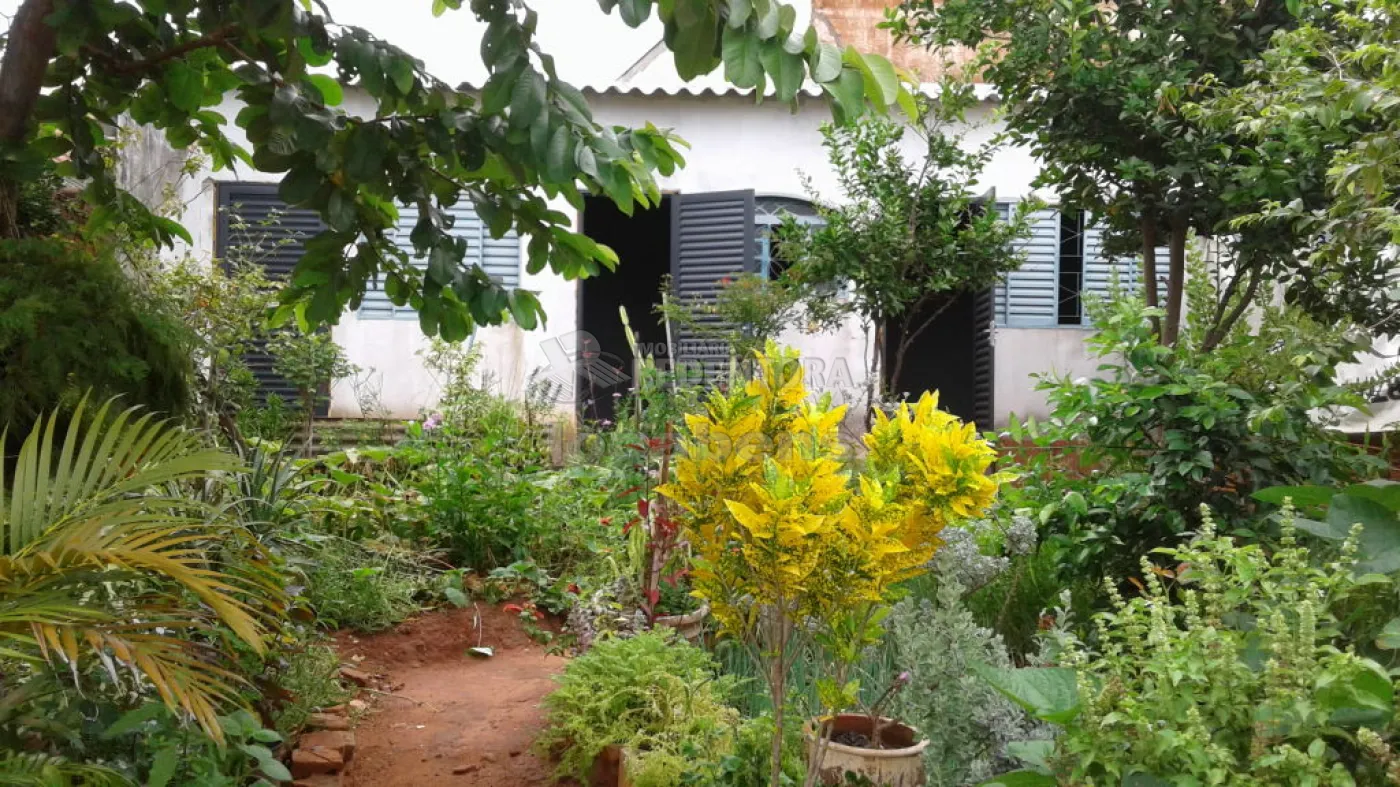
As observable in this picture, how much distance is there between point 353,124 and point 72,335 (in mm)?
961

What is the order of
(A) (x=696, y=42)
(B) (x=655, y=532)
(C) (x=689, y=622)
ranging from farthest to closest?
(B) (x=655, y=532) → (C) (x=689, y=622) → (A) (x=696, y=42)

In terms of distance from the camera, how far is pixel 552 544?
545cm

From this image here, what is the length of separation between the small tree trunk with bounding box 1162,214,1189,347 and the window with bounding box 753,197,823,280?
4.27 meters

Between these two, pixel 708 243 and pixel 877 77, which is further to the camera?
pixel 708 243

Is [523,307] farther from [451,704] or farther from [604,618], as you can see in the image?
[451,704]

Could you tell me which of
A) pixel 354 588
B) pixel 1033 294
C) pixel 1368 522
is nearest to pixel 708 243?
pixel 1033 294

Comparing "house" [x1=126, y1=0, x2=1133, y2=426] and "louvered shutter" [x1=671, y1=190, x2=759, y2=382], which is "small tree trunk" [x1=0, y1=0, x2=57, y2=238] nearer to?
"house" [x1=126, y1=0, x2=1133, y2=426]

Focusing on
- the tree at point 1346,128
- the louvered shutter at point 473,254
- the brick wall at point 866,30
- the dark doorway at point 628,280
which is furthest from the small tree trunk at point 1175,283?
the dark doorway at point 628,280

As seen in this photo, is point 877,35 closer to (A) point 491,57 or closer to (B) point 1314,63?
(B) point 1314,63

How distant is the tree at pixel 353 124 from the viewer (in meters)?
2.29

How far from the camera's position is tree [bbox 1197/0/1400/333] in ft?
8.00

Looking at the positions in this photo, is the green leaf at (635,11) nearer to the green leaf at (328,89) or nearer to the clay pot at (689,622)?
the green leaf at (328,89)

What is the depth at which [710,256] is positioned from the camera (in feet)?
29.6

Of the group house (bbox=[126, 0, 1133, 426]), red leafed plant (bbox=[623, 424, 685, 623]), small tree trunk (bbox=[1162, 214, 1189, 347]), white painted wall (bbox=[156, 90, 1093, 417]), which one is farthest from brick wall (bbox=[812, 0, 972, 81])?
red leafed plant (bbox=[623, 424, 685, 623])
